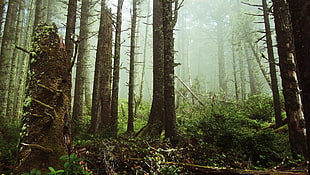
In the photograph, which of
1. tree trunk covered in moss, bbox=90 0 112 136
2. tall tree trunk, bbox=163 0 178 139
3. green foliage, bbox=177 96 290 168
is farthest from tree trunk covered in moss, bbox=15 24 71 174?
tree trunk covered in moss, bbox=90 0 112 136

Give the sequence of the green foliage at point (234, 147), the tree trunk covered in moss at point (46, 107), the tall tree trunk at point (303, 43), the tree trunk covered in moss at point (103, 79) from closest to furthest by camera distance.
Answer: the tall tree trunk at point (303, 43), the tree trunk covered in moss at point (46, 107), the green foliage at point (234, 147), the tree trunk covered in moss at point (103, 79)

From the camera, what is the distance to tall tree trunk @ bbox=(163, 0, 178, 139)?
562 cm

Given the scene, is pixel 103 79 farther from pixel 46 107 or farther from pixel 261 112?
pixel 261 112

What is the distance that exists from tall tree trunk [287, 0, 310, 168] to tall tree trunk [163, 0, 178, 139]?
145 inches

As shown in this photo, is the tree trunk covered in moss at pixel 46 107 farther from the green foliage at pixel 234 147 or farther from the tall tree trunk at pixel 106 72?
the tall tree trunk at pixel 106 72

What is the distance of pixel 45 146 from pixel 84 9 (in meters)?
10.7

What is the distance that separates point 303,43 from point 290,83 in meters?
4.09

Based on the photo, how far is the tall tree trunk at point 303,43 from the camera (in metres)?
2.06

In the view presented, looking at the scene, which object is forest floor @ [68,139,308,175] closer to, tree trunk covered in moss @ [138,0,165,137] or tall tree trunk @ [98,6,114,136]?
tree trunk covered in moss @ [138,0,165,137]

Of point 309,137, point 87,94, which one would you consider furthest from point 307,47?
point 87,94

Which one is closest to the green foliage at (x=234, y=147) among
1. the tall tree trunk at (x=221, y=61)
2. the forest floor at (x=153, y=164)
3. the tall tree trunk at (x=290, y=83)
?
the forest floor at (x=153, y=164)

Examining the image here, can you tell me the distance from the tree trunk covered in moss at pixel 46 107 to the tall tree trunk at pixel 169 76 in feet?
10.5

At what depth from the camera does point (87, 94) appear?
14.9 meters

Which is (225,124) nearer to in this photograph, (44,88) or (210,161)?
(210,161)
